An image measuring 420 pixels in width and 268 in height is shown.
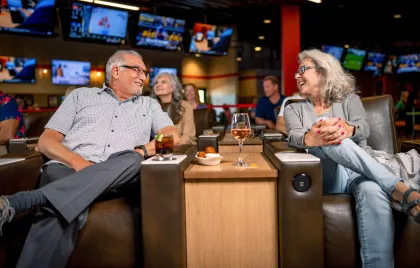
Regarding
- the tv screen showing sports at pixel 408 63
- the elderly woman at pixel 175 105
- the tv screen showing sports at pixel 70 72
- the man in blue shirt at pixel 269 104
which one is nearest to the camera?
the elderly woman at pixel 175 105

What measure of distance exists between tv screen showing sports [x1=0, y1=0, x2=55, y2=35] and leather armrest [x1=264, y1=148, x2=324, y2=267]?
5.69 m

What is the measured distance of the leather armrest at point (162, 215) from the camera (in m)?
1.71

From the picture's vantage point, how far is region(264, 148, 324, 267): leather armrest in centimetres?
170

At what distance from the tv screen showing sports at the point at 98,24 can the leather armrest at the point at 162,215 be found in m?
5.54

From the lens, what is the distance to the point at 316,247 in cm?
171

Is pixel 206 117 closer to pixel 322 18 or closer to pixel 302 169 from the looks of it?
pixel 302 169

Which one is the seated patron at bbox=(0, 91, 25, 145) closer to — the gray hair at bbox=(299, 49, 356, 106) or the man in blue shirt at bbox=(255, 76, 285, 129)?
the gray hair at bbox=(299, 49, 356, 106)

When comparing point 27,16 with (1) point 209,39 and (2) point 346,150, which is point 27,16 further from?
(2) point 346,150

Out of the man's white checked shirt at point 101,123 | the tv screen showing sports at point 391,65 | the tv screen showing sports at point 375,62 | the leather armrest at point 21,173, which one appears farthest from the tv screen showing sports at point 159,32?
the tv screen showing sports at point 391,65

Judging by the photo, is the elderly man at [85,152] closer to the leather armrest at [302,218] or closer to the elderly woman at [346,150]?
the leather armrest at [302,218]

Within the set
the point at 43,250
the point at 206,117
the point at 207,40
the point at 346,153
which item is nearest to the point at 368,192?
the point at 346,153

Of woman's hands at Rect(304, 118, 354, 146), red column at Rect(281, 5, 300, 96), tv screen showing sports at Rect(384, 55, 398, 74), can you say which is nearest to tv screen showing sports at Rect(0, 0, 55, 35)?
red column at Rect(281, 5, 300, 96)

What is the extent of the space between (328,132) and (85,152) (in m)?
1.55

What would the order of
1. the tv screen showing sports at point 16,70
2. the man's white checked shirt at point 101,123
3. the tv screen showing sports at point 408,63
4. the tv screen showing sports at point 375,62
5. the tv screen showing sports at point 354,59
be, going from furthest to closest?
1. the tv screen showing sports at point 408,63
2. the tv screen showing sports at point 375,62
3. the tv screen showing sports at point 354,59
4. the tv screen showing sports at point 16,70
5. the man's white checked shirt at point 101,123
